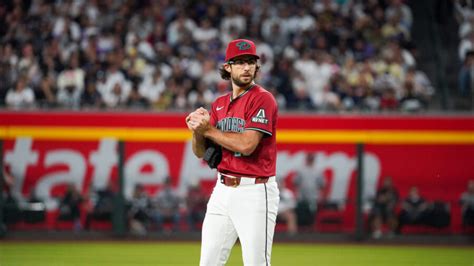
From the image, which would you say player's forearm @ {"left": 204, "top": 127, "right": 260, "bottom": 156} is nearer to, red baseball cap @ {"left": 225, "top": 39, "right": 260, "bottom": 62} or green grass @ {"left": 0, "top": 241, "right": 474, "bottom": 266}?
red baseball cap @ {"left": 225, "top": 39, "right": 260, "bottom": 62}

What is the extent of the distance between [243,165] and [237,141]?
7.8 inches

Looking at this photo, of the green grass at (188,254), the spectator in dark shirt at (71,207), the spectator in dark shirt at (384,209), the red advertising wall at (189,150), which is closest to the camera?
the green grass at (188,254)

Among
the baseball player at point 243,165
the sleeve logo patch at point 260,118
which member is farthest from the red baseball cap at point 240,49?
the sleeve logo patch at point 260,118

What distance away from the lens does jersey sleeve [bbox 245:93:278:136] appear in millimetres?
5043

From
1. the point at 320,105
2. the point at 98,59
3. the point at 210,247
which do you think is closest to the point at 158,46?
the point at 98,59

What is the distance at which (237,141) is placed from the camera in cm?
500

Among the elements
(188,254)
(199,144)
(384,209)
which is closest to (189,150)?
(188,254)

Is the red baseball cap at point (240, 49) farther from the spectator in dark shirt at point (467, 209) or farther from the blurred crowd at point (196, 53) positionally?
the spectator in dark shirt at point (467, 209)

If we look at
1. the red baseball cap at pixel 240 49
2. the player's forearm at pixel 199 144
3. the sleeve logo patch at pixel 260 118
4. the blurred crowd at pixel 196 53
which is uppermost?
the blurred crowd at pixel 196 53

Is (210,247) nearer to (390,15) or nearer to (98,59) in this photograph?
(98,59)

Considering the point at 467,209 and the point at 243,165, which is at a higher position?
the point at 243,165

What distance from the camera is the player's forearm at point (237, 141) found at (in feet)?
16.4

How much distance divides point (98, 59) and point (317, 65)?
152 inches

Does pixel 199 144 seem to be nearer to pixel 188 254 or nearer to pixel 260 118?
pixel 260 118
